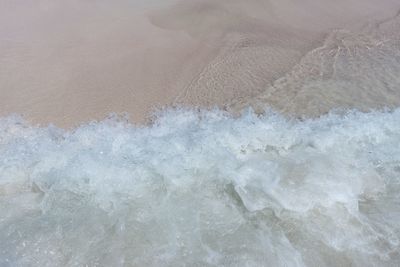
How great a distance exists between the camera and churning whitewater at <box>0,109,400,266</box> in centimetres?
325

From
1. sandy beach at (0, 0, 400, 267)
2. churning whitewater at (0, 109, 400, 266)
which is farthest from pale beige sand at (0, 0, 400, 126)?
churning whitewater at (0, 109, 400, 266)

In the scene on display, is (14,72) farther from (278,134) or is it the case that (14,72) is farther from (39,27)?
(278,134)

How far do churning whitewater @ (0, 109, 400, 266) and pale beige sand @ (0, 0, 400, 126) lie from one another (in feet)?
1.37

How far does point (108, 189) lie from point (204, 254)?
40.6 inches

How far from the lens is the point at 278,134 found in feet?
14.3

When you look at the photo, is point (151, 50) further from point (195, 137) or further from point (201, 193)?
point (201, 193)

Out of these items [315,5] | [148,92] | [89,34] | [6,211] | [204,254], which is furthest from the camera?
[315,5]

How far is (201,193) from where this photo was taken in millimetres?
3686

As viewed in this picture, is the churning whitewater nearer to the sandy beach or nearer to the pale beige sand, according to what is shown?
the sandy beach

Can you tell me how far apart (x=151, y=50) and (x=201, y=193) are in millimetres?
2702

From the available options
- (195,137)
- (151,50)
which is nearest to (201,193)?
(195,137)

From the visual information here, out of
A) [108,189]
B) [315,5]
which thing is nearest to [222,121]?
[108,189]

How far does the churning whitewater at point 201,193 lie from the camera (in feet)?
10.7

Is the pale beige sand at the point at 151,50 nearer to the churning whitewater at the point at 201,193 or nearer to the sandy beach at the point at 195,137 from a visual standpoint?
the sandy beach at the point at 195,137
